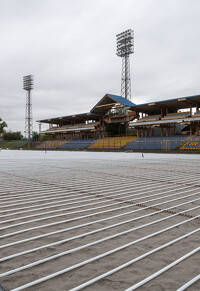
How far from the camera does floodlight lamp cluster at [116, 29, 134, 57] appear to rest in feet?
179

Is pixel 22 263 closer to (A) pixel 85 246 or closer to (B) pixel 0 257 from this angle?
(B) pixel 0 257

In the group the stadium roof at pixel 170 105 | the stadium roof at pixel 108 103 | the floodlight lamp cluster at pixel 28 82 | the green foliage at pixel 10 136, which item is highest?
the floodlight lamp cluster at pixel 28 82

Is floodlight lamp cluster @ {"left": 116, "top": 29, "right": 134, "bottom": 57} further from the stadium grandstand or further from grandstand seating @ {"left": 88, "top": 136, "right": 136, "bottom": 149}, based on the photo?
grandstand seating @ {"left": 88, "top": 136, "right": 136, "bottom": 149}

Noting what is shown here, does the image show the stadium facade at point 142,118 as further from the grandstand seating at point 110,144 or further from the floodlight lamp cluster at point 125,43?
the floodlight lamp cluster at point 125,43

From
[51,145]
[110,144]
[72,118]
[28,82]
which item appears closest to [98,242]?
[110,144]

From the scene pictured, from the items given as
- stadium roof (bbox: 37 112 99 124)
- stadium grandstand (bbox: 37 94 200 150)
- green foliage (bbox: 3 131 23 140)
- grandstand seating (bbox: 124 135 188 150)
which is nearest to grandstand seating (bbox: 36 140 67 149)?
stadium grandstand (bbox: 37 94 200 150)

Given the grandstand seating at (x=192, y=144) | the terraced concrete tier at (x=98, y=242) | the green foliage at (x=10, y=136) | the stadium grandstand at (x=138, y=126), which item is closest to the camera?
the terraced concrete tier at (x=98, y=242)

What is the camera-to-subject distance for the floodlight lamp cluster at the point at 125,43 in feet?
179

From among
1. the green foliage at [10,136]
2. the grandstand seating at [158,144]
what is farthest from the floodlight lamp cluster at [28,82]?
the grandstand seating at [158,144]

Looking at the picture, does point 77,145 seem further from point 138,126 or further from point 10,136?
point 10,136

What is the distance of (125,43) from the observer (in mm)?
55188

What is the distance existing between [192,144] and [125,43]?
34473 millimetres

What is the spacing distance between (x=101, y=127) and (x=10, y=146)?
25.4 meters

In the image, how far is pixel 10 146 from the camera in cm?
5959
